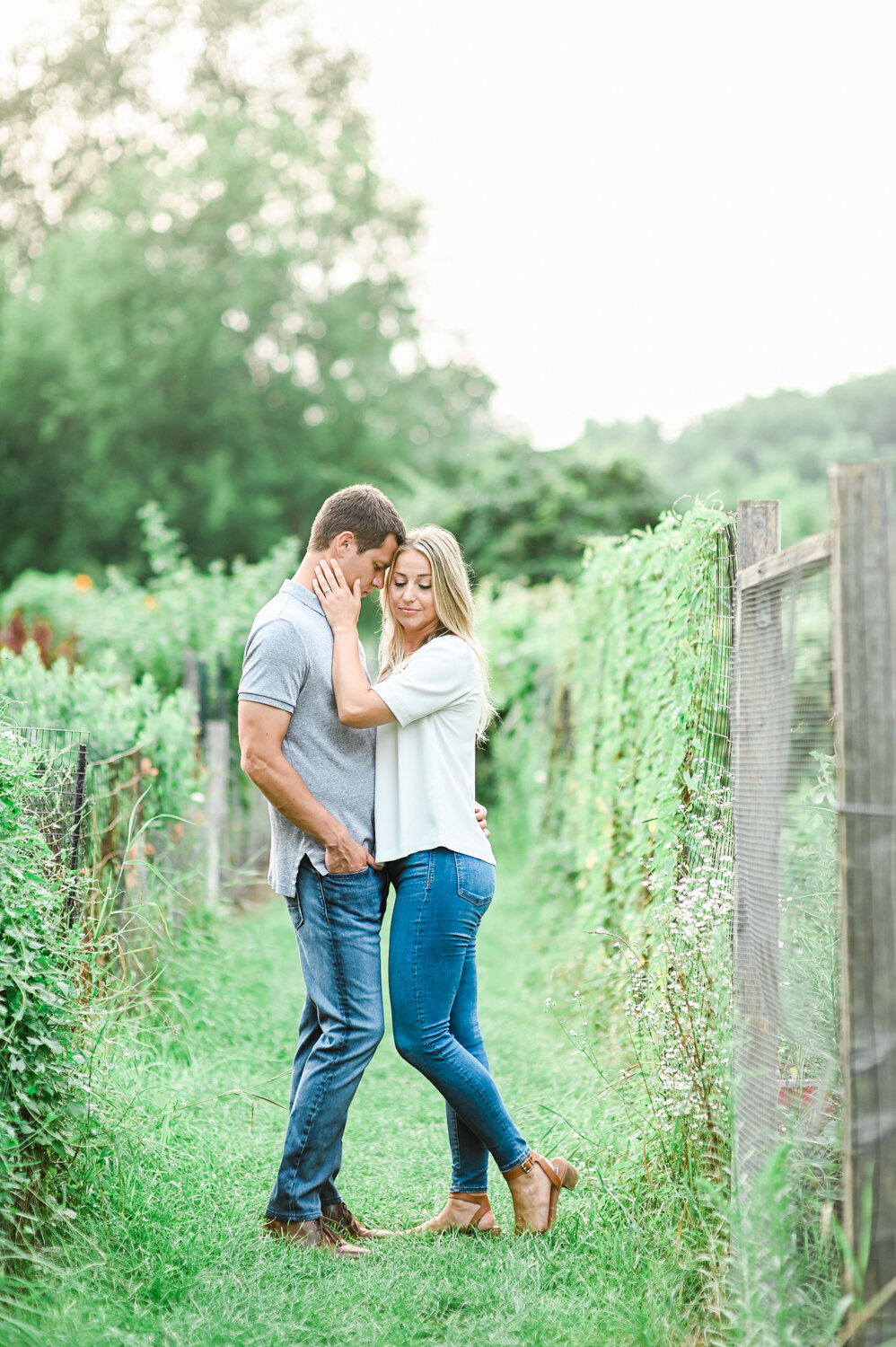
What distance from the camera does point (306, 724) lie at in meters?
3.19

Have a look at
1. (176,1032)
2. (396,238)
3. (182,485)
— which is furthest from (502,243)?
(176,1032)

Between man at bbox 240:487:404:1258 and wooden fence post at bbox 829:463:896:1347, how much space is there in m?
1.45

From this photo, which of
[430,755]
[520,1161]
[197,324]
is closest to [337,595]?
[430,755]

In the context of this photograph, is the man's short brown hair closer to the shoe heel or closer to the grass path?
the grass path

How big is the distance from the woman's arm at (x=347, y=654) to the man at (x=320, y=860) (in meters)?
0.05

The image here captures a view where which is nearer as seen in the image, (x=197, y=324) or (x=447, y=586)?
(x=447, y=586)

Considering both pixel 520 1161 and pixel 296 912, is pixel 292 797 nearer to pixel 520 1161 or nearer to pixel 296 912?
pixel 296 912

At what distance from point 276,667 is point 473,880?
779 millimetres

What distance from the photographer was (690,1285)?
2.65 m

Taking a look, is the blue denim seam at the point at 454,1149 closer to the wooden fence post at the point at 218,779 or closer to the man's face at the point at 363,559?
the man's face at the point at 363,559

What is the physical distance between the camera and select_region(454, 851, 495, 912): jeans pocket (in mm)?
3135

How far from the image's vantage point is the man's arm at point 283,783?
3.05 m

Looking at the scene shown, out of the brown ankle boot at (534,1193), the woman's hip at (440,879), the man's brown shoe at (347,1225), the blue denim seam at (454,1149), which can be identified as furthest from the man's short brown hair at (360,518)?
the man's brown shoe at (347,1225)

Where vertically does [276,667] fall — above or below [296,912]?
above
